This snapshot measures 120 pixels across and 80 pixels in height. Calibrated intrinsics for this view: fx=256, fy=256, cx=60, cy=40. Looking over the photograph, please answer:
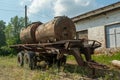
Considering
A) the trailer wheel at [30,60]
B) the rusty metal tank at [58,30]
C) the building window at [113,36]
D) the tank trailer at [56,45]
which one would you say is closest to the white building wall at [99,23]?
the building window at [113,36]

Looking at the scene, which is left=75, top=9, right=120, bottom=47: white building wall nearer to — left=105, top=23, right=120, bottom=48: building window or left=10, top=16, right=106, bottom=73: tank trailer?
left=105, top=23, right=120, bottom=48: building window

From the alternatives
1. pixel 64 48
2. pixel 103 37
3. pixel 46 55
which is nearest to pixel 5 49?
pixel 103 37

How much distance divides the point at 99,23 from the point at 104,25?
0.70m

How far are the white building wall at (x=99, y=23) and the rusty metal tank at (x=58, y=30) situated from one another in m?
6.48

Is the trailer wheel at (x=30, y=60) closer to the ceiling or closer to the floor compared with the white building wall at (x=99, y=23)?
closer to the floor

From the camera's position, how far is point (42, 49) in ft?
37.8

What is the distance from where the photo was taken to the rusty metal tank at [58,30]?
11.0 m

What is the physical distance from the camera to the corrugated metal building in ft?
57.3

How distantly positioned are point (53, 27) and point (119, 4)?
23.9 feet

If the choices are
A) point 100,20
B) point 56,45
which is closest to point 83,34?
point 100,20

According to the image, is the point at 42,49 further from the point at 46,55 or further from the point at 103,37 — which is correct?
the point at 103,37

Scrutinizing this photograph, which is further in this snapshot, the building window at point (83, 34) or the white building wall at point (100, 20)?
the building window at point (83, 34)

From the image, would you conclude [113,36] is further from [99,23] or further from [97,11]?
[97,11]

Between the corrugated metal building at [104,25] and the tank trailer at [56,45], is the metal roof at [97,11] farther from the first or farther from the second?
the tank trailer at [56,45]
